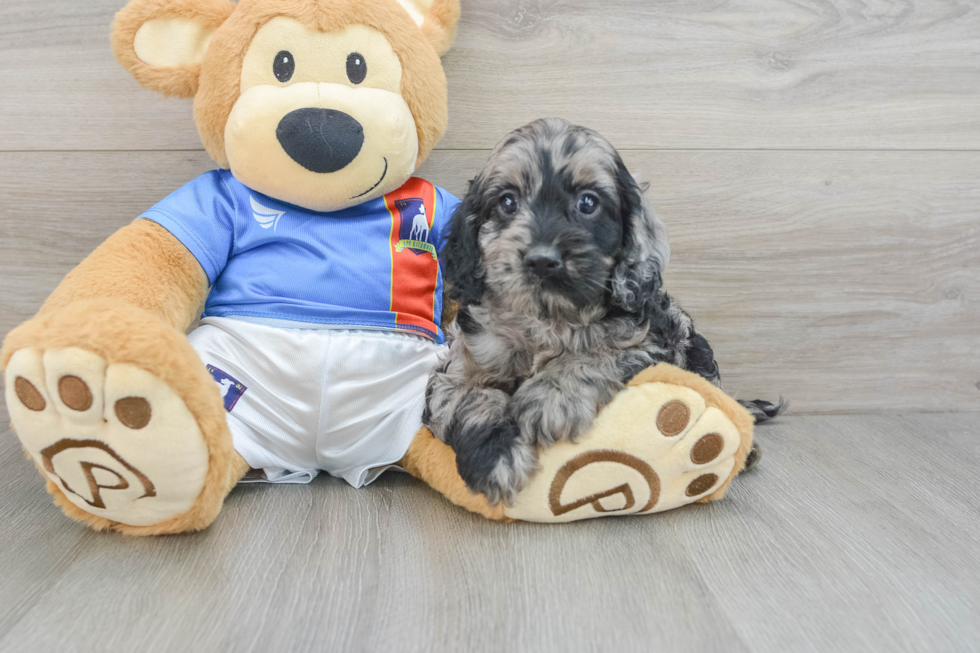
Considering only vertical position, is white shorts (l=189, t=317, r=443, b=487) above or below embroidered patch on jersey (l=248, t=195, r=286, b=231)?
below

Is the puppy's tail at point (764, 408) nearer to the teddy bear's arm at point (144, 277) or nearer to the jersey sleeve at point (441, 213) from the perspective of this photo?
the jersey sleeve at point (441, 213)

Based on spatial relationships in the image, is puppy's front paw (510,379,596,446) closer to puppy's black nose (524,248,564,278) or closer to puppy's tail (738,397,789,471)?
puppy's black nose (524,248,564,278)

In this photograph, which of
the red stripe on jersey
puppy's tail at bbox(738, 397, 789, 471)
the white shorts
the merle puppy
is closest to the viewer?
the merle puppy

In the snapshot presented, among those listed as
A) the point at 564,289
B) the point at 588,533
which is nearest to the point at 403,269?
the point at 564,289

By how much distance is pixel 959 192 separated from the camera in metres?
2.30

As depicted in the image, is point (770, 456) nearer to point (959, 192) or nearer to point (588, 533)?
point (588, 533)

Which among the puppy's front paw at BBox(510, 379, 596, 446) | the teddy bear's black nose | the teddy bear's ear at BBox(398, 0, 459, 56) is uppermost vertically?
the teddy bear's ear at BBox(398, 0, 459, 56)

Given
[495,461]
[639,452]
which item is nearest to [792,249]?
[639,452]

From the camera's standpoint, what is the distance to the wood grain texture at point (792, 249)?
2111 mm

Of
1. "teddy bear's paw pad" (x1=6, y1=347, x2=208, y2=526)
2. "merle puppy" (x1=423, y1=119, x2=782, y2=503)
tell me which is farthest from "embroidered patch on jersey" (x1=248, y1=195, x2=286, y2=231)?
"teddy bear's paw pad" (x1=6, y1=347, x2=208, y2=526)

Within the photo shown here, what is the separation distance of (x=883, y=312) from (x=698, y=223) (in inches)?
29.4

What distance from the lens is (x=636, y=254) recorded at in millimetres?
1535

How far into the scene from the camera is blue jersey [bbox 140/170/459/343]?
1.72 metres

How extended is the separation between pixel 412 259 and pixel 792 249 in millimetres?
1303
